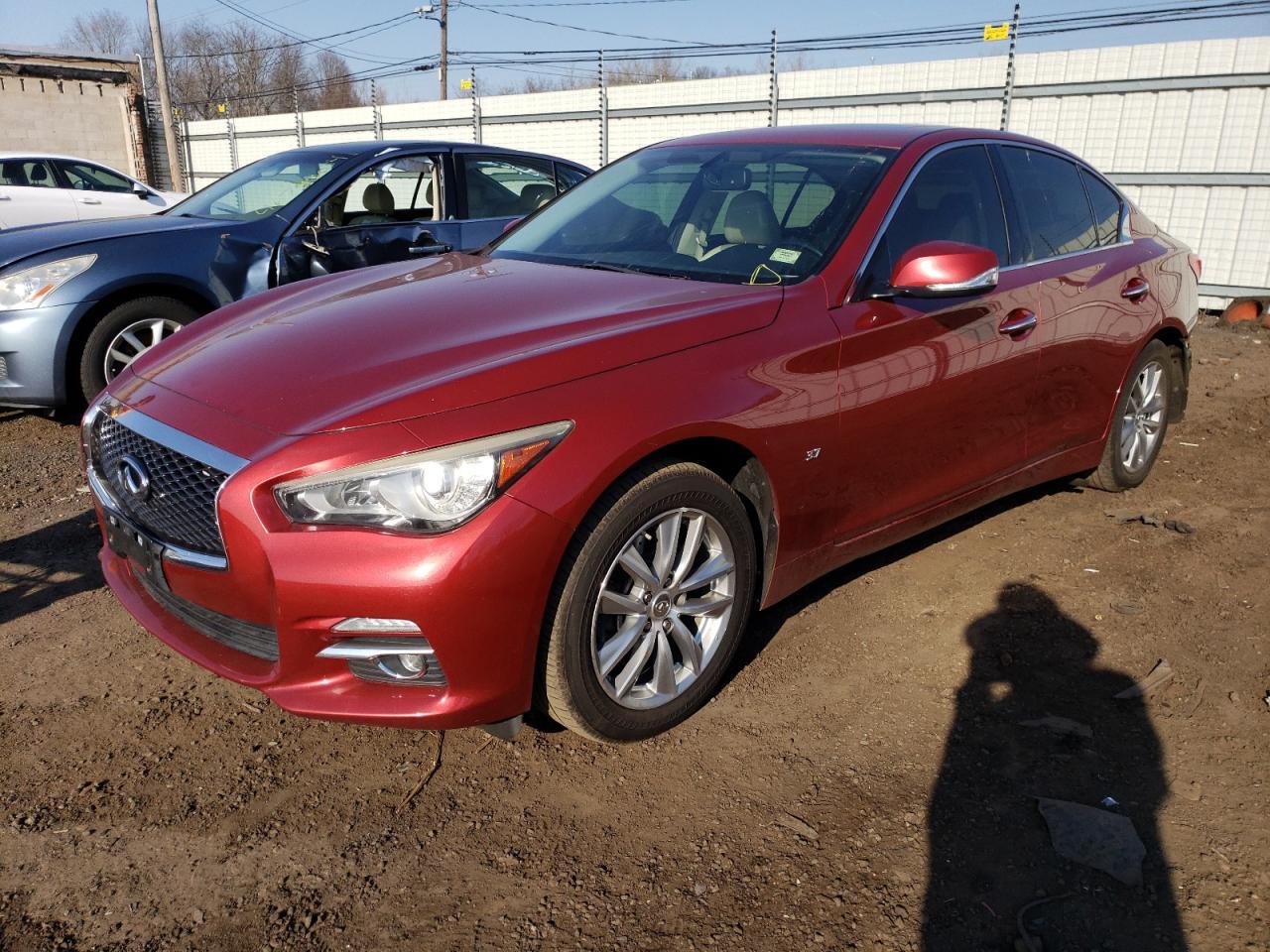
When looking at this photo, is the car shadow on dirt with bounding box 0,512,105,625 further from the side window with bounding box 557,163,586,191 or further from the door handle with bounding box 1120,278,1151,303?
the door handle with bounding box 1120,278,1151,303

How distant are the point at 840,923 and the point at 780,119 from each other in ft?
41.5

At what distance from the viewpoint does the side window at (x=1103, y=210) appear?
449cm

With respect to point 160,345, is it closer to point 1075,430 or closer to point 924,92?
point 1075,430

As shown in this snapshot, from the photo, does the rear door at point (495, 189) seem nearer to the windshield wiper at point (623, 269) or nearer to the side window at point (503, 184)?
the side window at point (503, 184)

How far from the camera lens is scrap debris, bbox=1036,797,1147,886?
2.42 metres

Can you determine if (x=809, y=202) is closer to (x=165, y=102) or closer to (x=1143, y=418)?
(x=1143, y=418)

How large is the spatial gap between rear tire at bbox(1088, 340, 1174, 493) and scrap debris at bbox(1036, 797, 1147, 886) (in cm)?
252

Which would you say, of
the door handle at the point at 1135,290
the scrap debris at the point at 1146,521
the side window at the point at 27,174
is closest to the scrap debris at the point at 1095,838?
the scrap debris at the point at 1146,521

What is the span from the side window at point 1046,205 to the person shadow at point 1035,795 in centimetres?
149

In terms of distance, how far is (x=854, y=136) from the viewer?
3791 mm

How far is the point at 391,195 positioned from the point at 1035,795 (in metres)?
5.38

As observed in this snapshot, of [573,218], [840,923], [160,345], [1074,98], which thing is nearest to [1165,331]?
[573,218]

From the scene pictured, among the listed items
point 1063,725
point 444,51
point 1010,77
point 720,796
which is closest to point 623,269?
point 720,796

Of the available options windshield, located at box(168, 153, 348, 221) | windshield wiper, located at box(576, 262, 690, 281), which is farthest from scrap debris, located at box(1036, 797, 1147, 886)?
windshield, located at box(168, 153, 348, 221)
